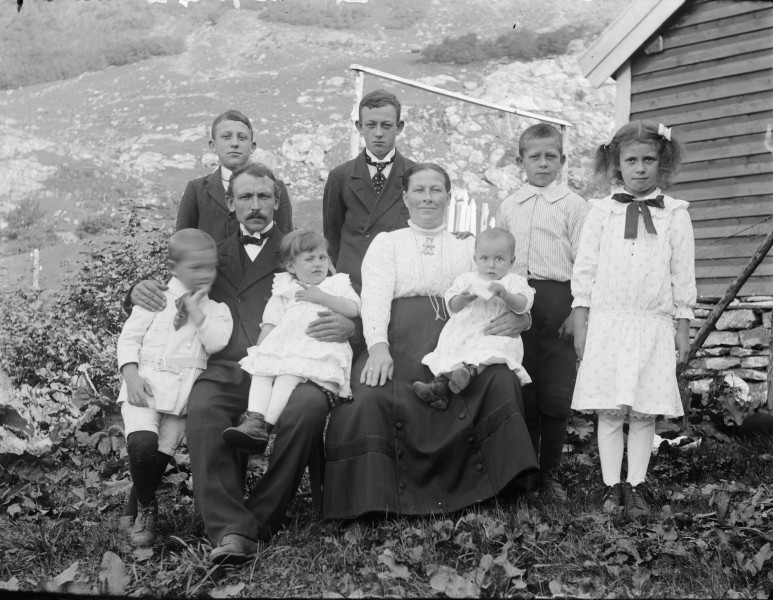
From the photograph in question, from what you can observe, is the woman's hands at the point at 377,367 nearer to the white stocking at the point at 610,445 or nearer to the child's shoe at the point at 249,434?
the child's shoe at the point at 249,434

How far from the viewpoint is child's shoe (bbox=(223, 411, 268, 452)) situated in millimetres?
3148

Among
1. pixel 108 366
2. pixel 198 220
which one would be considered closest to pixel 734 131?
pixel 198 220

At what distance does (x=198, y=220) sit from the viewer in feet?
14.0

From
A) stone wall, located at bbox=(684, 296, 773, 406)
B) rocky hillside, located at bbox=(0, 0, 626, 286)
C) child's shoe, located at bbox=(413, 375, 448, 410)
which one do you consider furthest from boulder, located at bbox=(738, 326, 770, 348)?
child's shoe, located at bbox=(413, 375, 448, 410)

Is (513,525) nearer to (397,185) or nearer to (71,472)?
(397,185)

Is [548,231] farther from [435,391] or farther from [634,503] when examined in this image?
[634,503]

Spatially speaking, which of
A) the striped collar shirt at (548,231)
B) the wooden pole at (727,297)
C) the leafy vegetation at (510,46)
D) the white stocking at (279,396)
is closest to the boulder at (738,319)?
the wooden pole at (727,297)

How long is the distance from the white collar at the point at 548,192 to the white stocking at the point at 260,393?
150 cm

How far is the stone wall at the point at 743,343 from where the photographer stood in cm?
757

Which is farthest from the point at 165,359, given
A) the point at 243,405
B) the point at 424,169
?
the point at 424,169

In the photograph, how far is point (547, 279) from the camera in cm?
391

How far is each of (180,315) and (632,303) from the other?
6.17 feet

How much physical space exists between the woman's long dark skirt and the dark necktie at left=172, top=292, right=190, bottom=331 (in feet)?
2.41

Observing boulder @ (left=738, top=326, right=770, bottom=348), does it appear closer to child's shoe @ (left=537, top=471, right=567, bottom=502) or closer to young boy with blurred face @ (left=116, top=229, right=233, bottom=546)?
child's shoe @ (left=537, top=471, right=567, bottom=502)
